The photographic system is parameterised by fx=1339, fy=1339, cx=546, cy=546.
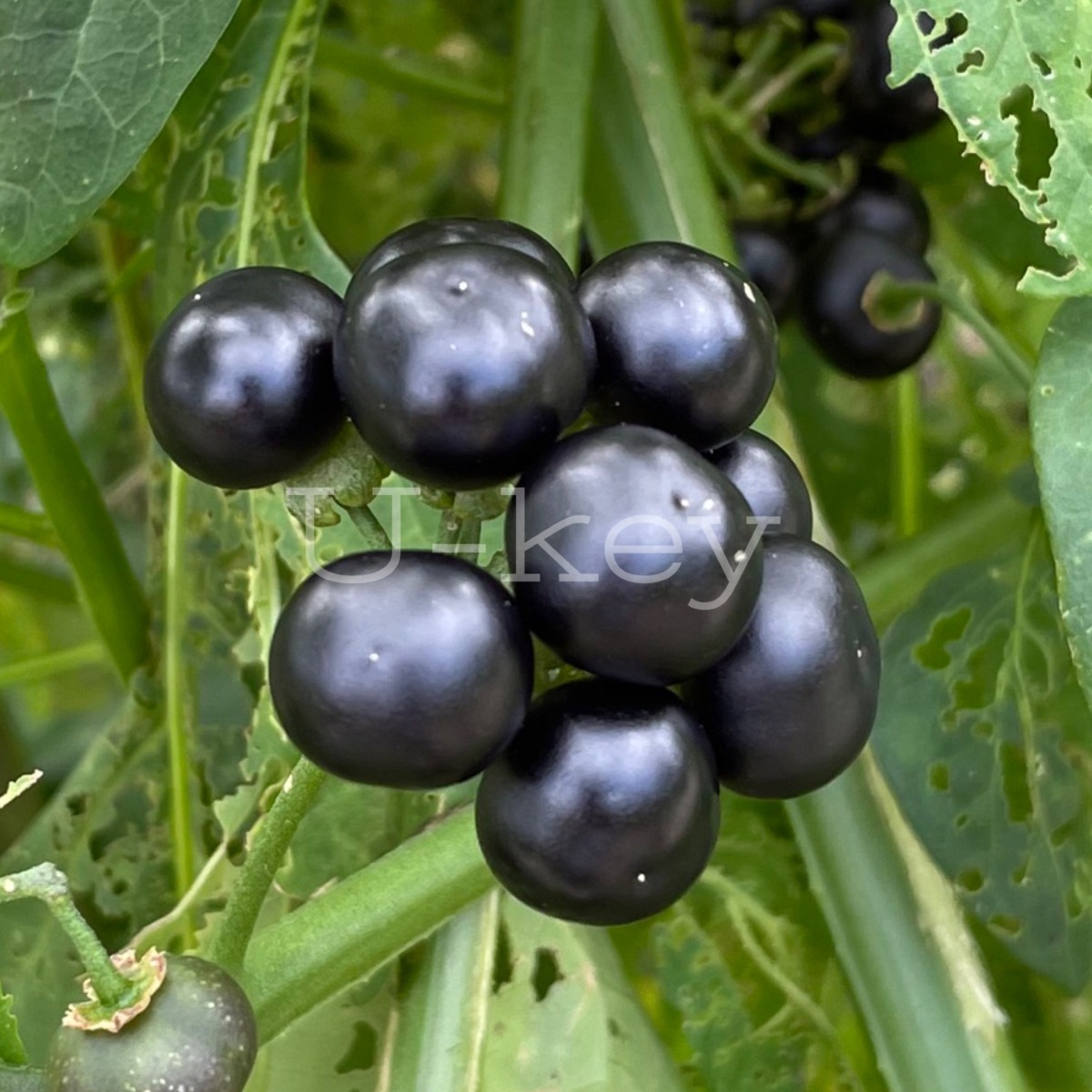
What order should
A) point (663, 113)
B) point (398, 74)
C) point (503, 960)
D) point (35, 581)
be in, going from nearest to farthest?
point (503, 960), point (663, 113), point (398, 74), point (35, 581)

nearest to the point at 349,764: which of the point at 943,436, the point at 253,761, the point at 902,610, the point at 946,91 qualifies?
the point at 253,761

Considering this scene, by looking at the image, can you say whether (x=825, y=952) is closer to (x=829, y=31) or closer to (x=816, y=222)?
(x=816, y=222)

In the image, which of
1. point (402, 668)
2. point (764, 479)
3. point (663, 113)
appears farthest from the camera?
point (663, 113)

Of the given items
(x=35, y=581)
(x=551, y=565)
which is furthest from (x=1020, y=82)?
(x=35, y=581)

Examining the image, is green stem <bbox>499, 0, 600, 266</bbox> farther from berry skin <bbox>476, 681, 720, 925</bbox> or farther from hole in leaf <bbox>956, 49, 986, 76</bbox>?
berry skin <bbox>476, 681, 720, 925</bbox>

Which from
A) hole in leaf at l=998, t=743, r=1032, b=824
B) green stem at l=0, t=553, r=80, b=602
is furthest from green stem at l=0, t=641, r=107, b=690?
hole in leaf at l=998, t=743, r=1032, b=824

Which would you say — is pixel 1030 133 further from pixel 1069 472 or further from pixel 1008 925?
pixel 1008 925
